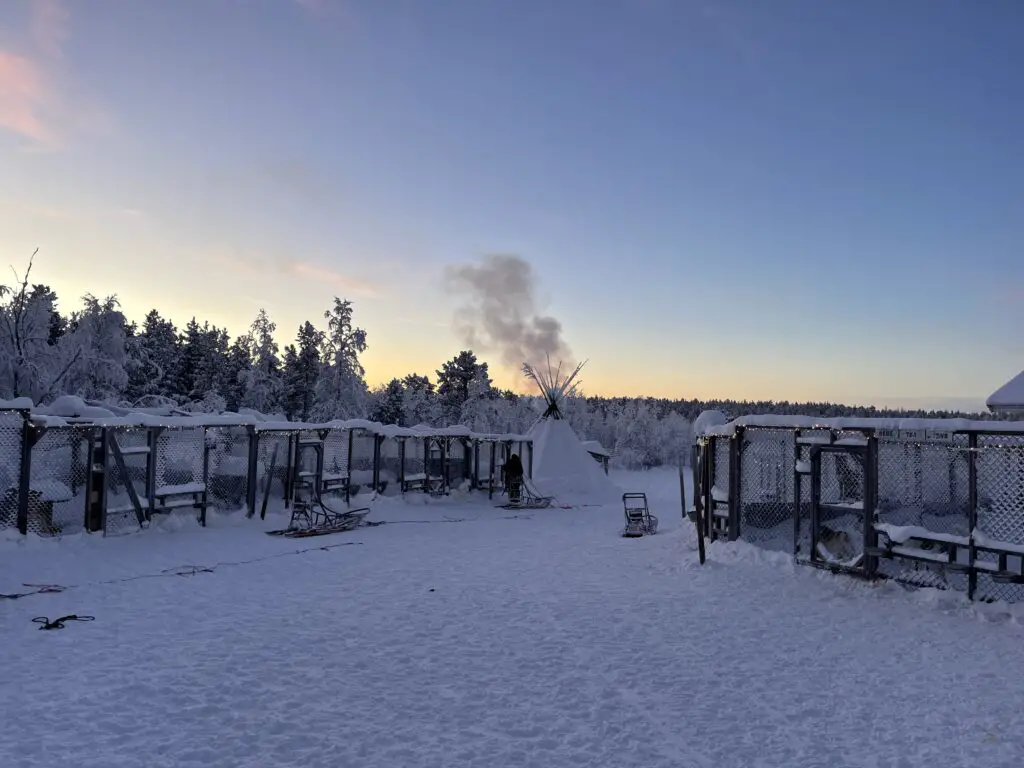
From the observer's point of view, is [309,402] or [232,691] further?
[309,402]

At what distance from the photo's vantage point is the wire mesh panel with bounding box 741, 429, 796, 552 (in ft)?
40.9

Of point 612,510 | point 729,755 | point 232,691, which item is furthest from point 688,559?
point 612,510

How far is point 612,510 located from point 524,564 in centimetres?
1108

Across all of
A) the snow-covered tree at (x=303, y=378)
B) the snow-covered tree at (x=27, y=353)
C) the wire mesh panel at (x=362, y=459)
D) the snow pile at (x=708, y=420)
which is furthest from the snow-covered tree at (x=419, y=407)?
the snow pile at (x=708, y=420)

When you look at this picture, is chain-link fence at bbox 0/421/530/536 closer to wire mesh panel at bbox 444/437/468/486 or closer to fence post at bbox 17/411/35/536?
fence post at bbox 17/411/35/536

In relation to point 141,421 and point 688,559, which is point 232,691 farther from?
point 141,421

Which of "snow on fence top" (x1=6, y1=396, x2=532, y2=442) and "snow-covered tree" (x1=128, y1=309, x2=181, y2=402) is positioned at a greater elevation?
"snow-covered tree" (x1=128, y1=309, x2=181, y2=402)

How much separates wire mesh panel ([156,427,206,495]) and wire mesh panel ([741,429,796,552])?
11.5 m

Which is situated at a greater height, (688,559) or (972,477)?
(972,477)

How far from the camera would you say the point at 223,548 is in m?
13.0

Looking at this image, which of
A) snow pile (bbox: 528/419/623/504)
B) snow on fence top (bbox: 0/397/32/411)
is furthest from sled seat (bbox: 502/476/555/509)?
snow on fence top (bbox: 0/397/32/411)

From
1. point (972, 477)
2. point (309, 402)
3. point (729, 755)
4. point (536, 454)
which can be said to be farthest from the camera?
point (309, 402)

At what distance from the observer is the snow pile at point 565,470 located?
2700cm

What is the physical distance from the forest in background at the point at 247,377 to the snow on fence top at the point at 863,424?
16.9 meters
